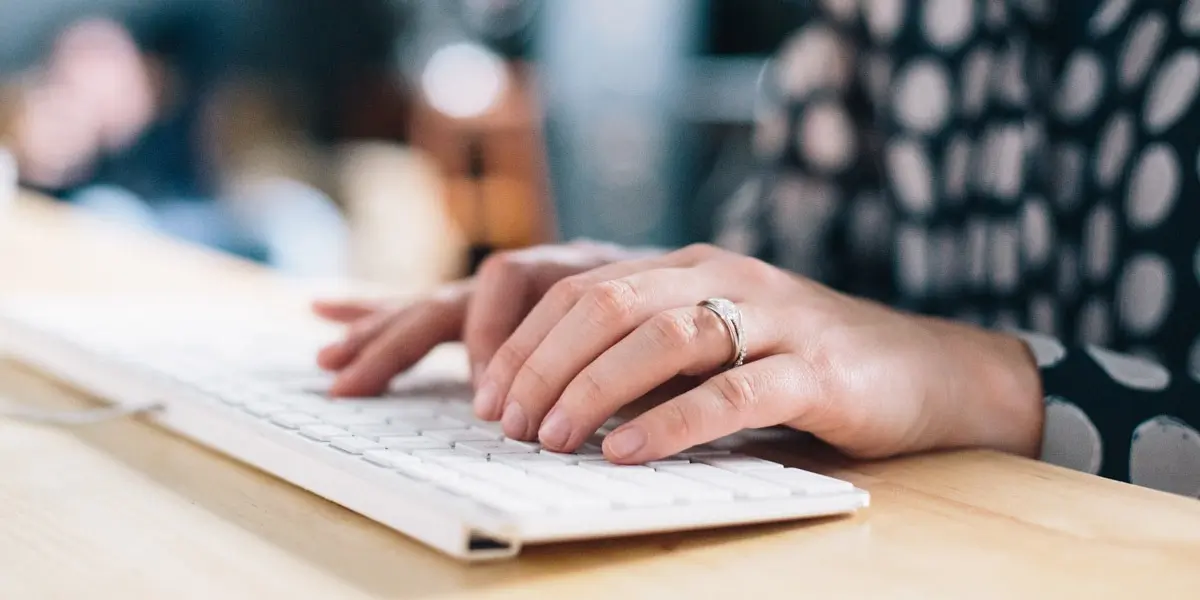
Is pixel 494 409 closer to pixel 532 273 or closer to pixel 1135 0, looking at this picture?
pixel 532 273

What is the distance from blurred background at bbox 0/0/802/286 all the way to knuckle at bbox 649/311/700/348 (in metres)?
3.18

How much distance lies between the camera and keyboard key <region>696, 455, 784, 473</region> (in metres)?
0.44

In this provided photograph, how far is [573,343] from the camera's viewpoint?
494mm

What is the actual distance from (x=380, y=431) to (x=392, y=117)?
4405mm

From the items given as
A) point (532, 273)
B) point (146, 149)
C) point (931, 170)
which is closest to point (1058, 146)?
point (931, 170)

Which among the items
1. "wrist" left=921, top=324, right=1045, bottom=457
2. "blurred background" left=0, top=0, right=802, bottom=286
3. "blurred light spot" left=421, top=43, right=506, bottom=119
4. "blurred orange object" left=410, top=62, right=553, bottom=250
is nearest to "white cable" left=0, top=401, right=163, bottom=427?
"wrist" left=921, top=324, right=1045, bottom=457

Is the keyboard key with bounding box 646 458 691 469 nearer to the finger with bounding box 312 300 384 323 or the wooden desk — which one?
the wooden desk

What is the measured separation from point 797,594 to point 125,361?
416mm

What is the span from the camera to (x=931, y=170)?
0.92 m

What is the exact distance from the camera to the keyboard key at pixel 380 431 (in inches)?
18.1

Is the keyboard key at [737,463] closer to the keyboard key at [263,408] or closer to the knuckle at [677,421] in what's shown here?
the knuckle at [677,421]

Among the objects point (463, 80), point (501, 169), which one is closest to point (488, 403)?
point (501, 169)

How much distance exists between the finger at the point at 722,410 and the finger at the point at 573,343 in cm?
5

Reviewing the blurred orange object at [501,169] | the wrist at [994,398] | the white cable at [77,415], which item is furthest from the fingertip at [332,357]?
the blurred orange object at [501,169]
